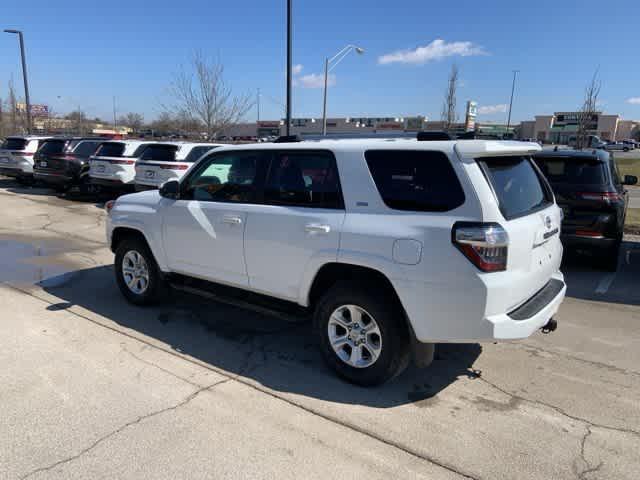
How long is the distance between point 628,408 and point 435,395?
138 cm

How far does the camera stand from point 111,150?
13.6 m

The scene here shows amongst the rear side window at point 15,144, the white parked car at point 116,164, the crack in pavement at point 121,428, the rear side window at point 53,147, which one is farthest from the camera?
the rear side window at point 15,144

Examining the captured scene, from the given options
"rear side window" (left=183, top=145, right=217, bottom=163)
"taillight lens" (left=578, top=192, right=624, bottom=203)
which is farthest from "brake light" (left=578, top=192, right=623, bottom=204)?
"rear side window" (left=183, top=145, right=217, bottom=163)

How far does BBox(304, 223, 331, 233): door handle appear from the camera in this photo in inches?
144

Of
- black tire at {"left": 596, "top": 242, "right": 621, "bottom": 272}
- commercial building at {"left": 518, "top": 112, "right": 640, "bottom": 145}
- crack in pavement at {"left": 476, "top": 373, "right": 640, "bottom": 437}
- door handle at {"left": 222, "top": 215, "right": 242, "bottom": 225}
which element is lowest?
crack in pavement at {"left": 476, "top": 373, "right": 640, "bottom": 437}

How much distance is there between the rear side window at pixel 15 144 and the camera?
16.7 m

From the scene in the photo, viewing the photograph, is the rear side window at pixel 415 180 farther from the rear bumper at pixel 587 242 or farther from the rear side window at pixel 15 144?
the rear side window at pixel 15 144

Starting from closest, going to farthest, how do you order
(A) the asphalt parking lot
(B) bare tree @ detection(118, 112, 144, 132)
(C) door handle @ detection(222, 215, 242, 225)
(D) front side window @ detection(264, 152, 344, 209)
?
(A) the asphalt parking lot < (D) front side window @ detection(264, 152, 344, 209) < (C) door handle @ detection(222, 215, 242, 225) < (B) bare tree @ detection(118, 112, 144, 132)

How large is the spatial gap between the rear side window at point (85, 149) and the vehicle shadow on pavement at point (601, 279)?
13757 millimetres

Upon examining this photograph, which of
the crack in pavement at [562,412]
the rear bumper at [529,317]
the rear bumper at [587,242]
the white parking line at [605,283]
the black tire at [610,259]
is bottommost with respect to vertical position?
the crack in pavement at [562,412]

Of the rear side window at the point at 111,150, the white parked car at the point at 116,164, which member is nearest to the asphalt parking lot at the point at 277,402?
the white parked car at the point at 116,164

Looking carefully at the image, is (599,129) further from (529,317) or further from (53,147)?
(529,317)

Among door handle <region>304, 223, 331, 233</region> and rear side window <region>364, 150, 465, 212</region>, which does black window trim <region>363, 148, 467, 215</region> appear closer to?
rear side window <region>364, 150, 465, 212</region>

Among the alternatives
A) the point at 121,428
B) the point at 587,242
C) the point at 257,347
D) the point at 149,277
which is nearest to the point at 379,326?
the point at 257,347
